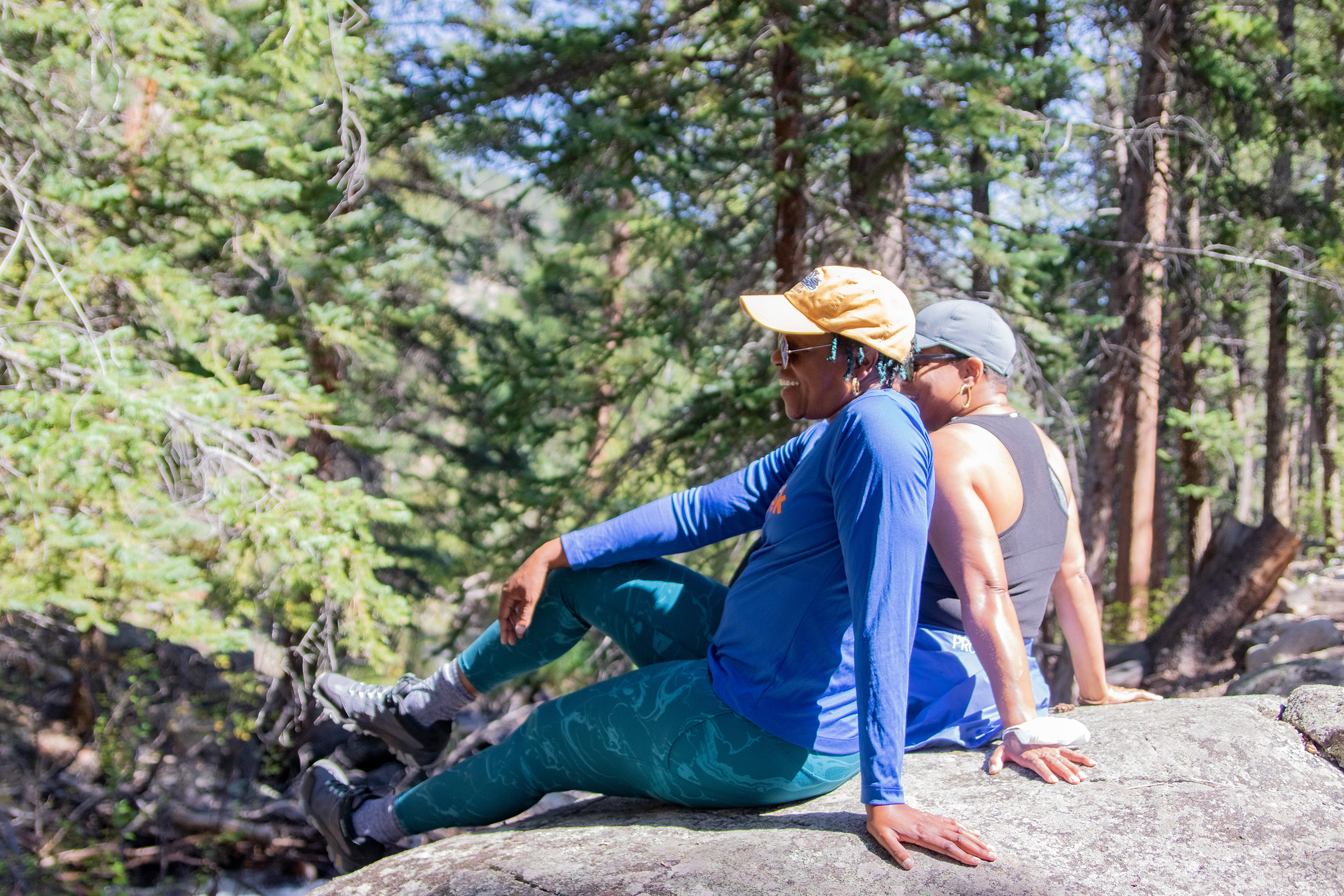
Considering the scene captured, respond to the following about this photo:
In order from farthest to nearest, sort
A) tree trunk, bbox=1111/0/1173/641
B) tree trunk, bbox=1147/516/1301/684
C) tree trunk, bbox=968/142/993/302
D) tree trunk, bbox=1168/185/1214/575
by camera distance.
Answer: tree trunk, bbox=1168/185/1214/575, tree trunk, bbox=1111/0/1173/641, tree trunk, bbox=1147/516/1301/684, tree trunk, bbox=968/142/993/302

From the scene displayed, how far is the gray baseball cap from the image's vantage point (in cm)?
284

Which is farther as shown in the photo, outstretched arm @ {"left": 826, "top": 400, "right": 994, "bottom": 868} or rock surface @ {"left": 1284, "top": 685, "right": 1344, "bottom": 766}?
rock surface @ {"left": 1284, "top": 685, "right": 1344, "bottom": 766}

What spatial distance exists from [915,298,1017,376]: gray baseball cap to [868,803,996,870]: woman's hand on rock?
141cm

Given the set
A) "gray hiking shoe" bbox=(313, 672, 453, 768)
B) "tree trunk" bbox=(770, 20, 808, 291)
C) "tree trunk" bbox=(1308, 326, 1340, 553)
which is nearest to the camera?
"gray hiking shoe" bbox=(313, 672, 453, 768)

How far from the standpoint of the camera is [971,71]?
5.70 m

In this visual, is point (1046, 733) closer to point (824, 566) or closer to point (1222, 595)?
point (824, 566)

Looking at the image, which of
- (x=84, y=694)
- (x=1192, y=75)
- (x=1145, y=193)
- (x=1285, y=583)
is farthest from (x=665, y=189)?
(x=1285, y=583)

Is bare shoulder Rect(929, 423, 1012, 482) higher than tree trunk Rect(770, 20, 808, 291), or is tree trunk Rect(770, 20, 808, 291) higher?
tree trunk Rect(770, 20, 808, 291)

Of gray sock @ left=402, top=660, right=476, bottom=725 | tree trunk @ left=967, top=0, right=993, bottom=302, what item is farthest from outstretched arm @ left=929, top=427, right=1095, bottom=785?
tree trunk @ left=967, top=0, right=993, bottom=302

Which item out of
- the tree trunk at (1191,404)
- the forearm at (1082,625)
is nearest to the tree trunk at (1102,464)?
the tree trunk at (1191,404)

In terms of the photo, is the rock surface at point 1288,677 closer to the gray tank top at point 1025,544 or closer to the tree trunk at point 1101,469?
the gray tank top at point 1025,544

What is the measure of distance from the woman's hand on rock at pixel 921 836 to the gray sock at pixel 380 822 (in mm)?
1564

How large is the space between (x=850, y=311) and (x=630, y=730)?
1.22m

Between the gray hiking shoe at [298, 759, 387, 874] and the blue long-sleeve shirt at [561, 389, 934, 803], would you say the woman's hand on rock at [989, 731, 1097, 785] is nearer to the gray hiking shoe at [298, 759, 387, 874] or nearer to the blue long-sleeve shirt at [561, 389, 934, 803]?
the blue long-sleeve shirt at [561, 389, 934, 803]
